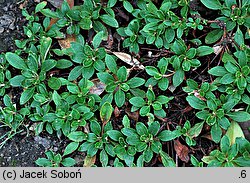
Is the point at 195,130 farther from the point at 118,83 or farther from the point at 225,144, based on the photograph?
the point at 118,83

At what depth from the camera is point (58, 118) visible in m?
2.94

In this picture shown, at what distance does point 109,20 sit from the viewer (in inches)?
121

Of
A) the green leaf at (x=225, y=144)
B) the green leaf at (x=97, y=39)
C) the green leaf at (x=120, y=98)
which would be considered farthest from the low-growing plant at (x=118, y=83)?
the green leaf at (x=225, y=144)

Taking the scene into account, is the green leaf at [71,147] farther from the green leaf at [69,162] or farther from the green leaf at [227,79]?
the green leaf at [227,79]

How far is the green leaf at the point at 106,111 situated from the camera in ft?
9.66

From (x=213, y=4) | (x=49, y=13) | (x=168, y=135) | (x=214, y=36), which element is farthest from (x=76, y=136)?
(x=213, y=4)

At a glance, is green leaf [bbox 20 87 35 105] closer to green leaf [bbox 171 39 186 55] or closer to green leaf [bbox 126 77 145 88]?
green leaf [bbox 126 77 145 88]

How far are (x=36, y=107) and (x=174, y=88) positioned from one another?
844 mm

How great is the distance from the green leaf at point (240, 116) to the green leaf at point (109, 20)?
0.88 metres

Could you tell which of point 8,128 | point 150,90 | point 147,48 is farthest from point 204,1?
point 8,128

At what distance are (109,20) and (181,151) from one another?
915 millimetres

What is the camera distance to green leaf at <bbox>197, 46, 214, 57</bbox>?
293 cm

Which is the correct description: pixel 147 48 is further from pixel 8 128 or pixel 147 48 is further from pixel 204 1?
pixel 8 128

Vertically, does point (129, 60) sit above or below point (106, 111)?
above
